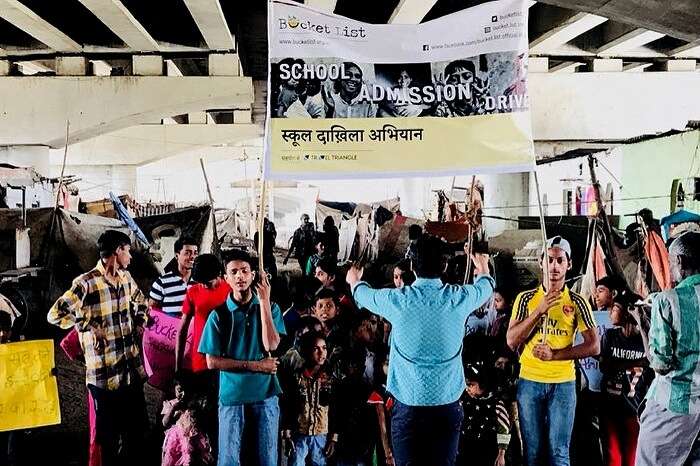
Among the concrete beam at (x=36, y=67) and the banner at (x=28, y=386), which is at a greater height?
the concrete beam at (x=36, y=67)

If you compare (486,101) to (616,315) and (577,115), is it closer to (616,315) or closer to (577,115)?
(616,315)

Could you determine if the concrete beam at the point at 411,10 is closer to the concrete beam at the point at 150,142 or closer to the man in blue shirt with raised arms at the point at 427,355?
the man in blue shirt with raised arms at the point at 427,355

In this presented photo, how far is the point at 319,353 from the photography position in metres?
5.61

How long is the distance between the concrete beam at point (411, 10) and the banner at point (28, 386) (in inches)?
219

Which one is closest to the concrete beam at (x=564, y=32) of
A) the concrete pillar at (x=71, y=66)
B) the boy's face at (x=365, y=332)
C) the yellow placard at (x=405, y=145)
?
the yellow placard at (x=405, y=145)

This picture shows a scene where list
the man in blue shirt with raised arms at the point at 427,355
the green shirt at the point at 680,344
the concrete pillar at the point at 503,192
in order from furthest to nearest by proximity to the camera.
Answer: the concrete pillar at the point at 503,192 → the man in blue shirt with raised arms at the point at 427,355 → the green shirt at the point at 680,344

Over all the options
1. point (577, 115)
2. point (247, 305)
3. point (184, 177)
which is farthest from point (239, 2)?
point (184, 177)

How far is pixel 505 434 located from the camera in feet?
19.0

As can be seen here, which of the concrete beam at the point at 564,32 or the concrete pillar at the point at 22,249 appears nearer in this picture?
the concrete pillar at the point at 22,249

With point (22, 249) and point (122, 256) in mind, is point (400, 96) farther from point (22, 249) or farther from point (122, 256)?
point (22, 249)

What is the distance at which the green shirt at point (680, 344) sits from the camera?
4.53 metres

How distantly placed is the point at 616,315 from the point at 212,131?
14091mm

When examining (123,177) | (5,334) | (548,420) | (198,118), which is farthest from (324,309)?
(123,177)

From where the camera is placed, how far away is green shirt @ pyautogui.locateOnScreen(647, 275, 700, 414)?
4.53 m
